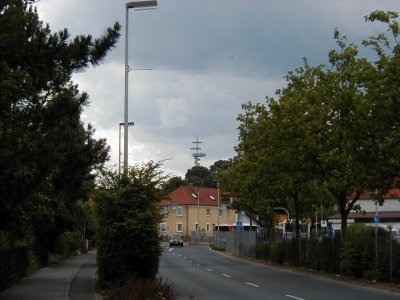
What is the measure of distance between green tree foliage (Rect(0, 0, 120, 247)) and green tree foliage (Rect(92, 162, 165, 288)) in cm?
445

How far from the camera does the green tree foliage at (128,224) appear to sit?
18.7 meters

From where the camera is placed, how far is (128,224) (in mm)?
18719

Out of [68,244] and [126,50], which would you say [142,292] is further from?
[68,244]

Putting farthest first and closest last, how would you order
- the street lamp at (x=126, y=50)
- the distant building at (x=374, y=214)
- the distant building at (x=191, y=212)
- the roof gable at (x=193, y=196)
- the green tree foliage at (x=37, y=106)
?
the roof gable at (x=193, y=196) < the distant building at (x=191, y=212) < the distant building at (x=374, y=214) < the street lamp at (x=126, y=50) < the green tree foliage at (x=37, y=106)

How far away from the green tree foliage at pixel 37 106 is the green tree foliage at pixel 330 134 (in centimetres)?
1050

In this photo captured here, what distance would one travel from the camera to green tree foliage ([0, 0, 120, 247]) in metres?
11.2

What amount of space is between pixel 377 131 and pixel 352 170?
8.72 feet

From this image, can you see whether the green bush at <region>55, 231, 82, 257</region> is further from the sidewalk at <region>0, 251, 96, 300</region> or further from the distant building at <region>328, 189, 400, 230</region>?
the distant building at <region>328, 189, 400, 230</region>

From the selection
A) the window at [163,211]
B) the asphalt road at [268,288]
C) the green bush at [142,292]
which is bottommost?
the asphalt road at [268,288]

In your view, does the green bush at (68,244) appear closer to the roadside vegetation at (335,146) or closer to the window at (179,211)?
the roadside vegetation at (335,146)

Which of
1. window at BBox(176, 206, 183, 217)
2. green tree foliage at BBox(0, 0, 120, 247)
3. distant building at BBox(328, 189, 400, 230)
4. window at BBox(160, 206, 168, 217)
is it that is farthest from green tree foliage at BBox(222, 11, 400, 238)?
window at BBox(176, 206, 183, 217)

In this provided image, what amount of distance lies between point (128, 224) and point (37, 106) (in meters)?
6.87

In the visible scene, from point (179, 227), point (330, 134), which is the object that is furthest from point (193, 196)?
point (330, 134)

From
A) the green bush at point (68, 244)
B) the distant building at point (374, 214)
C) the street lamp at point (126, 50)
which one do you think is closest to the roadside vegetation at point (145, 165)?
the street lamp at point (126, 50)
